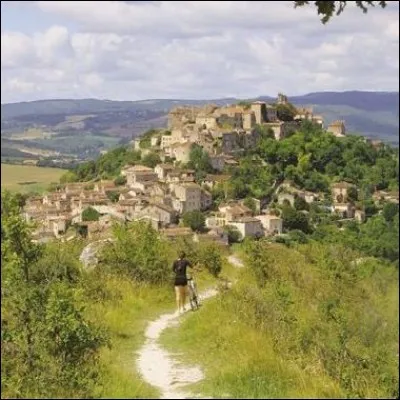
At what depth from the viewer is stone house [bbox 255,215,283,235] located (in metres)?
68.2

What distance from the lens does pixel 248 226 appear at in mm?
67875

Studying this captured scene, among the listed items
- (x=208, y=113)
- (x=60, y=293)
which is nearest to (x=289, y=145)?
(x=208, y=113)

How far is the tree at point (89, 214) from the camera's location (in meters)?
66.8

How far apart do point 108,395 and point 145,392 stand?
1.19 ft

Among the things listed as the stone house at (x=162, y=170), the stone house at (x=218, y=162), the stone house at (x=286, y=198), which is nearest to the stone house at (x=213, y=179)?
the stone house at (x=218, y=162)

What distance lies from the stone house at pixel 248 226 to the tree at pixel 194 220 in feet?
8.59

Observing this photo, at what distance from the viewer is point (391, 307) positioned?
6012 millimetres

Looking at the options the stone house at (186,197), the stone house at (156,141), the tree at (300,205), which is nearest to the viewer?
the stone house at (186,197)

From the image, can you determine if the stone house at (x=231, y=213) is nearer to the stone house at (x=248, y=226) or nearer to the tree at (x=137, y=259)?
the stone house at (x=248, y=226)

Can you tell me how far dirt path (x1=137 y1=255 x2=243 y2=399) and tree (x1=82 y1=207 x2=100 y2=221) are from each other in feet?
187

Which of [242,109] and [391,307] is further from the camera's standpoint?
[242,109]

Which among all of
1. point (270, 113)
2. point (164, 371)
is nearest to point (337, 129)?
point (270, 113)

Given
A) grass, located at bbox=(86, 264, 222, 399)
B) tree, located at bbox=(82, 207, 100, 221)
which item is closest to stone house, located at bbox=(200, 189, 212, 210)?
tree, located at bbox=(82, 207, 100, 221)

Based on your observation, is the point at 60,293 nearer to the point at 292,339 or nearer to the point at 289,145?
the point at 292,339
